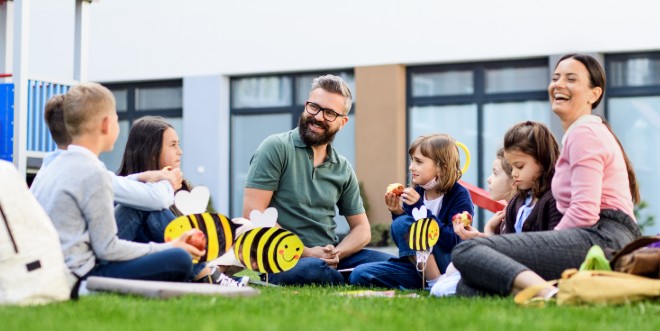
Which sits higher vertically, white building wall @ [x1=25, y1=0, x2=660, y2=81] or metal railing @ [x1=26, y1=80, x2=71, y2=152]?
white building wall @ [x1=25, y1=0, x2=660, y2=81]

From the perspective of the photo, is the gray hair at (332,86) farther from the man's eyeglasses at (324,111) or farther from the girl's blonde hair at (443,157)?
the girl's blonde hair at (443,157)

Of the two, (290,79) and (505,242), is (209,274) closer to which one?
Answer: (505,242)

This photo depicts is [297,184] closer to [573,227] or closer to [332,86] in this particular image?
[332,86]

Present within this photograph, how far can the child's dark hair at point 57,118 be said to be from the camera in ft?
14.3

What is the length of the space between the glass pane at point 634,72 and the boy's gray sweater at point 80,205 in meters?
11.1

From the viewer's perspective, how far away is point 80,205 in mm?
4109

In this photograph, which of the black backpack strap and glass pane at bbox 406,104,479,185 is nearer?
the black backpack strap

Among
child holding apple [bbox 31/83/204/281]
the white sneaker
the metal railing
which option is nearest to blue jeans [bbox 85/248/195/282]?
child holding apple [bbox 31/83/204/281]

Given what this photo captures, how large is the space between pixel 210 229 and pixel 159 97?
40.3 feet

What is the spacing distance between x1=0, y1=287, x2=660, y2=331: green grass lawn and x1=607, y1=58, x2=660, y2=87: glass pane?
10543 millimetres

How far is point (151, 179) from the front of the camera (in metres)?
4.97

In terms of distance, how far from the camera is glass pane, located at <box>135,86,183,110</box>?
54.6 feet

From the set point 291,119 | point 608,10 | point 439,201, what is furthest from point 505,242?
point 291,119

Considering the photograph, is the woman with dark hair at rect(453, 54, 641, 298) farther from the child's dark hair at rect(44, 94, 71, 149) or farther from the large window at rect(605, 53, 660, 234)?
the large window at rect(605, 53, 660, 234)
